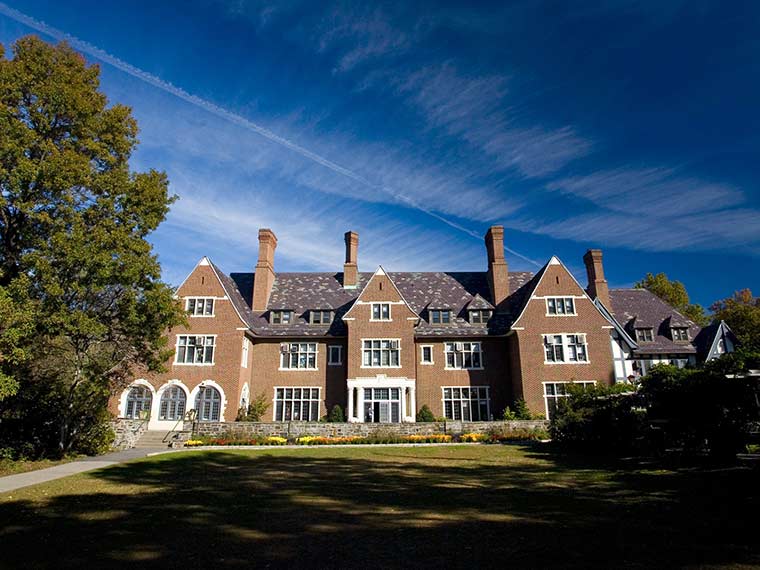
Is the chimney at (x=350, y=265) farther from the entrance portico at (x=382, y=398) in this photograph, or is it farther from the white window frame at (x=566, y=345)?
the white window frame at (x=566, y=345)

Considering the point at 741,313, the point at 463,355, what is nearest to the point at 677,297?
the point at 741,313

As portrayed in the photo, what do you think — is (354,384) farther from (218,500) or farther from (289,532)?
(289,532)

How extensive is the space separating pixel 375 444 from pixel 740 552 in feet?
63.5

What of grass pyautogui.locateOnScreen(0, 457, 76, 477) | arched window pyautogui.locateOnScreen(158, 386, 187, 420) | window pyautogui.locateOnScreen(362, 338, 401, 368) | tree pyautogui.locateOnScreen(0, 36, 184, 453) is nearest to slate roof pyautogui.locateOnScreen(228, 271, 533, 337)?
window pyautogui.locateOnScreen(362, 338, 401, 368)

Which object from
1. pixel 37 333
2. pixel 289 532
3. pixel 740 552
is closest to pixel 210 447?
pixel 37 333

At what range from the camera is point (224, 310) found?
32.1 m

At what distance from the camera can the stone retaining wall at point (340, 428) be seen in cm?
2544

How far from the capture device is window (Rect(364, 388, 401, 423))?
31.0 meters

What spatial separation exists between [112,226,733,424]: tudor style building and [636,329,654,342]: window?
70 millimetres

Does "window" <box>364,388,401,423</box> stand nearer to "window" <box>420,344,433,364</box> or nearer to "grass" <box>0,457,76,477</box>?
"window" <box>420,344,433,364</box>

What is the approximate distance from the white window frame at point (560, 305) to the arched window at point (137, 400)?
26.1m

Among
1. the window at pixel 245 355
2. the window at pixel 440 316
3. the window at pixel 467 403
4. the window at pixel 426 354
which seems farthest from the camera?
the window at pixel 440 316

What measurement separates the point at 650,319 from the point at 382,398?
2046cm

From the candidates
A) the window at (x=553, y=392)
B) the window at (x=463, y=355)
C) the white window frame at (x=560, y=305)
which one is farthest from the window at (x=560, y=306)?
the window at (x=463, y=355)
